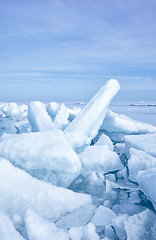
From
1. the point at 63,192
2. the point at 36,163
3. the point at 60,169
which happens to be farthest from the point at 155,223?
the point at 36,163

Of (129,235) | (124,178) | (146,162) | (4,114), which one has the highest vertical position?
(146,162)

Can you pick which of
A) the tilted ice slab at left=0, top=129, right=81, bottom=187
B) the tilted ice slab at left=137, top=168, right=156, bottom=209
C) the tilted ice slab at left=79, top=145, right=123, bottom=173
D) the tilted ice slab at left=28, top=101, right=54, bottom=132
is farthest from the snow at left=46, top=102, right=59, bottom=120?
the tilted ice slab at left=137, top=168, right=156, bottom=209

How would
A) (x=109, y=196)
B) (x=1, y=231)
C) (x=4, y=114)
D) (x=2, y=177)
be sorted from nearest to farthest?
(x=1, y=231), (x=2, y=177), (x=109, y=196), (x=4, y=114)

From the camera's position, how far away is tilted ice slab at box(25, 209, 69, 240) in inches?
45.6

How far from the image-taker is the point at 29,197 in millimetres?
1506

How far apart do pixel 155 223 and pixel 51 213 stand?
2.07 ft

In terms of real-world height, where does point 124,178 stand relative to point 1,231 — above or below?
below

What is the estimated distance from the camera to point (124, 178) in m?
2.12

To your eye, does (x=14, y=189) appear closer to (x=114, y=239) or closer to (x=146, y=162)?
(x=114, y=239)

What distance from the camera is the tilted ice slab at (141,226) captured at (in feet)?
3.93

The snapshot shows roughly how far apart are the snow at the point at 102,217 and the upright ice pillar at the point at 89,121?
86cm

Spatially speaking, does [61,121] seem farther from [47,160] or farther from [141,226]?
[141,226]

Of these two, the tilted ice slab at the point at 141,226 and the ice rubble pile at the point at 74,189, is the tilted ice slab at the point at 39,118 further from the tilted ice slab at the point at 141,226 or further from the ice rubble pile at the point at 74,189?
the tilted ice slab at the point at 141,226

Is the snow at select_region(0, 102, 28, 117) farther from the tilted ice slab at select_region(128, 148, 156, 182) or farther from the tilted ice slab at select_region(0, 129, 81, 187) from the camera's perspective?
the tilted ice slab at select_region(128, 148, 156, 182)
